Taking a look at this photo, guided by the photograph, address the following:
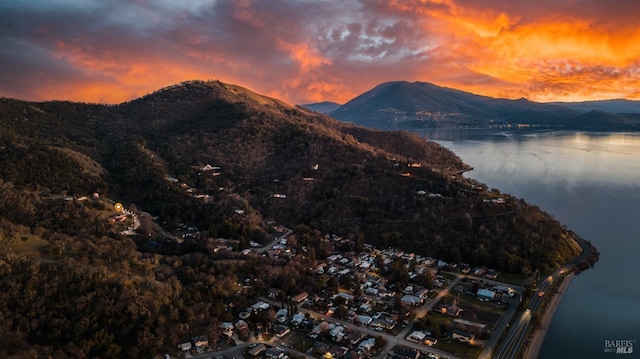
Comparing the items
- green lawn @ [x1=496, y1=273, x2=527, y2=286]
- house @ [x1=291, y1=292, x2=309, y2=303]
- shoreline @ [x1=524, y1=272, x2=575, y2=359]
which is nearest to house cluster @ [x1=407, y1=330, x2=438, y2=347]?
shoreline @ [x1=524, y1=272, x2=575, y2=359]

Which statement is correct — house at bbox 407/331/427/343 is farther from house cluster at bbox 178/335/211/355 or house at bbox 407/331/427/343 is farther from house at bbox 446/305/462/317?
house cluster at bbox 178/335/211/355

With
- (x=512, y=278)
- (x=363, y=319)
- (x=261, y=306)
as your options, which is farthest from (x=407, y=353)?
(x=512, y=278)

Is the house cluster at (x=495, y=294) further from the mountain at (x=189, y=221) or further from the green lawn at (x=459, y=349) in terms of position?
the green lawn at (x=459, y=349)

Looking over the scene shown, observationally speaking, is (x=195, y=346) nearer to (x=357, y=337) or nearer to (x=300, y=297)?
(x=300, y=297)

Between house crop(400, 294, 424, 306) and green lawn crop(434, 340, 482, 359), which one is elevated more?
house crop(400, 294, 424, 306)

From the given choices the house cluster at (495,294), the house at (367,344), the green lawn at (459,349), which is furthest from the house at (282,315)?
the house cluster at (495,294)

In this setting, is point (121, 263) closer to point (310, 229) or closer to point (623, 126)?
point (310, 229)
